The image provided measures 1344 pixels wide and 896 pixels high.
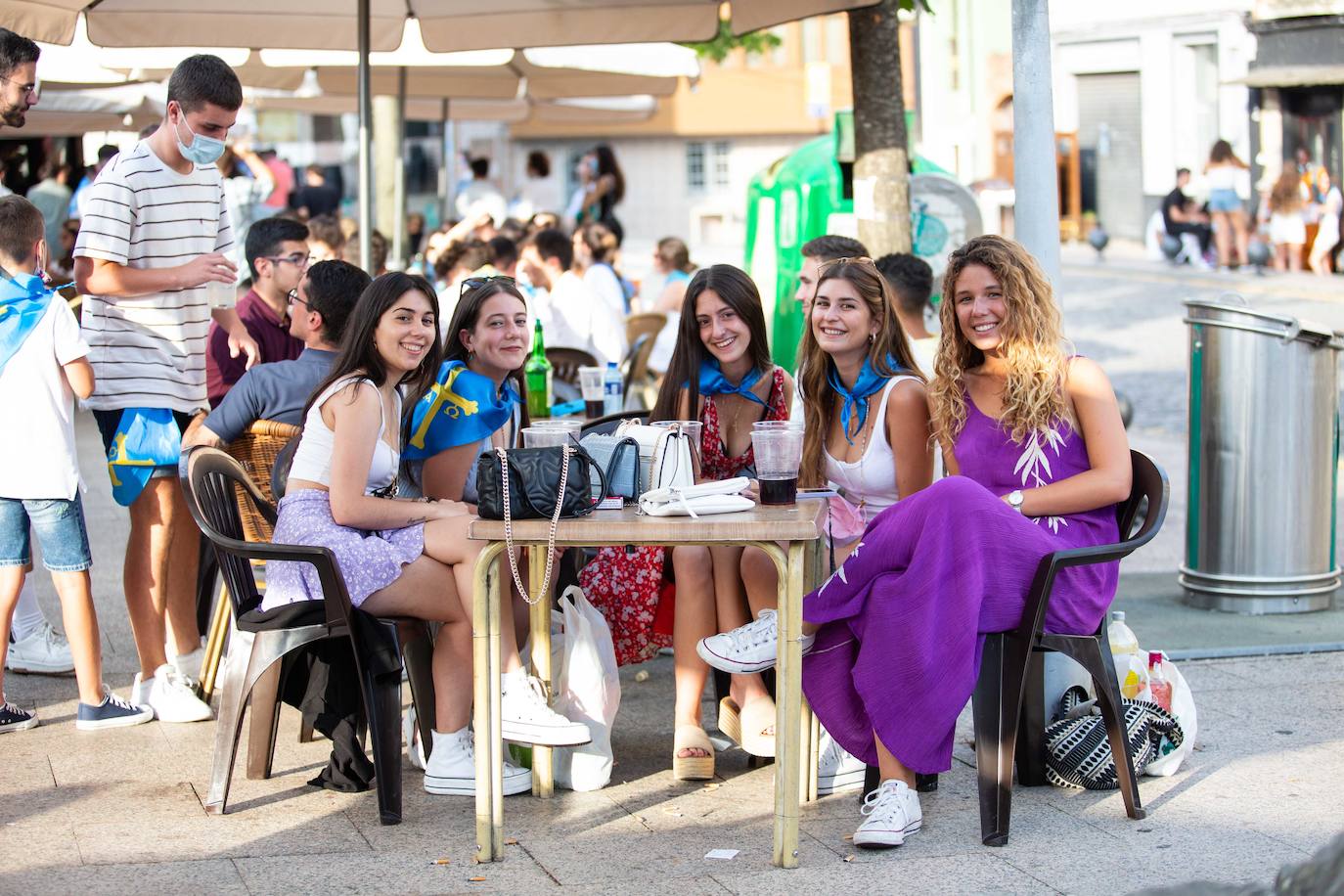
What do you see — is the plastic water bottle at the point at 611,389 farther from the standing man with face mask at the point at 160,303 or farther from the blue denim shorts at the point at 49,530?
the blue denim shorts at the point at 49,530

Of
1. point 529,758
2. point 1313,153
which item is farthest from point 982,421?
point 1313,153

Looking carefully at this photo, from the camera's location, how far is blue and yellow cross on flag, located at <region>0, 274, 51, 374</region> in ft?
16.1

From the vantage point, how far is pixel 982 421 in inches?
174

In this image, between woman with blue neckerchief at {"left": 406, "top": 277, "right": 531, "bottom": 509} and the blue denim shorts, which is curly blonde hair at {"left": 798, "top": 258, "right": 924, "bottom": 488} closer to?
woman with blue neckerchief at {"left": 406, "top": 277, "right": 531, "bottom": 509}

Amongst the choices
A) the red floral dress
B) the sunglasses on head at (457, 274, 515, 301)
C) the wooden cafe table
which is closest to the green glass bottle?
the sunglasses on head at (457, 274, 515, 301)

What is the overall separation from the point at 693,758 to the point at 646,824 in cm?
37

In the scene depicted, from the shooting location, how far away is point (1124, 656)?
14.9ft

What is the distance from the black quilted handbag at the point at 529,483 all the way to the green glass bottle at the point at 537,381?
223 cm

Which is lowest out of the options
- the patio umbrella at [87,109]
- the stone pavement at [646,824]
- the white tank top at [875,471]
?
the stone pavement at [646,824]

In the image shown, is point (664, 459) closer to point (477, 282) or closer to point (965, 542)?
point (965, 542)

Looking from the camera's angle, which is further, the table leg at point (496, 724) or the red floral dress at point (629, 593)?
the red floral dress at point (629, 593)

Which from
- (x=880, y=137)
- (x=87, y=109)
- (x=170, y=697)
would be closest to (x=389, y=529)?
(x=170, y=697)

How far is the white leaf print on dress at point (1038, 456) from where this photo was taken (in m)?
4.32

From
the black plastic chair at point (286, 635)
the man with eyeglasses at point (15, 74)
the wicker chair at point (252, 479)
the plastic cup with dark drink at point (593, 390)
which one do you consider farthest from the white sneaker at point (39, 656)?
the plastic cup with dark drink at point (593, 390)
